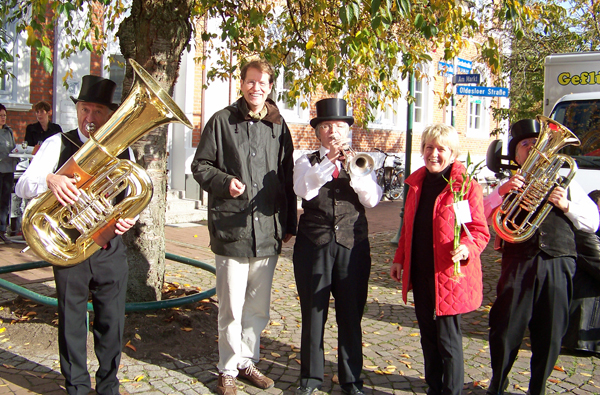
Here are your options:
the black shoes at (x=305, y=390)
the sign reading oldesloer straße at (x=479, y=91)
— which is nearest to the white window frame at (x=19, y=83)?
the sign reading oldesloer straße at (x=479, y=91)

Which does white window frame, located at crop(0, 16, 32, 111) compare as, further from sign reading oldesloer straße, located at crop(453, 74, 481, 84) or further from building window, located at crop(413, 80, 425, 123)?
building window, located at crop(413, 80, 425, 123)

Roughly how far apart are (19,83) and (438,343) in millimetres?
9247

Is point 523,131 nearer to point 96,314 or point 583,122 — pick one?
point 96,314

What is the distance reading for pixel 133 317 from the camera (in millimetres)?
4434

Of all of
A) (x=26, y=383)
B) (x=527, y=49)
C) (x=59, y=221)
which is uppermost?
(x=527, y=49)

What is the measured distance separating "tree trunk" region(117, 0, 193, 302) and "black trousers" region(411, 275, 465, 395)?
2327mm

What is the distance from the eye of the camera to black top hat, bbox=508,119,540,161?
3496 mm

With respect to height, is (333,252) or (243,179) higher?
(243,179)

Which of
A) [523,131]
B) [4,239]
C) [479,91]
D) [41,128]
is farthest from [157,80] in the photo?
[479,91]

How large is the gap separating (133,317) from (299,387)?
1590 millimetres

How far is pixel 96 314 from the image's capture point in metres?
3.38

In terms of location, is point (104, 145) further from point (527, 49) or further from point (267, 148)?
point (527, 49)

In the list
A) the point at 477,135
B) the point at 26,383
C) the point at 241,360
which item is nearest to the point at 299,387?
A: the point at 241,360

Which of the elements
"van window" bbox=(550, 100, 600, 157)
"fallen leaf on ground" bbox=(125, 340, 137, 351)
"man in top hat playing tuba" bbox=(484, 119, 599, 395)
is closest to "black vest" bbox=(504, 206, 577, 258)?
"man in top hat playing tuba" bbox=(484, 119, 599, 395)
